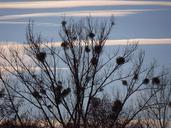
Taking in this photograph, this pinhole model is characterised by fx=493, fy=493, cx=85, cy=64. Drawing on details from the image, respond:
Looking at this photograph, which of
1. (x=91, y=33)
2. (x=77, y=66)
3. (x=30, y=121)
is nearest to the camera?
(x=91, y=33)

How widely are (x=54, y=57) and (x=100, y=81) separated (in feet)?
8.77

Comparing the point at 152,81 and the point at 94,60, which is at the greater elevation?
the point at 94,60

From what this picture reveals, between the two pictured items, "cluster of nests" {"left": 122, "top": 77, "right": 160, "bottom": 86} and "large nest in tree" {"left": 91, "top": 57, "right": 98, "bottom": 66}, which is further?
"large nest in tree" {"left": 91, "top": 57, "right": 98, "bottom": 66}

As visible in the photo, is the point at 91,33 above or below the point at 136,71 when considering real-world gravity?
above

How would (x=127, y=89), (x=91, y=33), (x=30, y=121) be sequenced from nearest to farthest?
(x=91, y=33) < (x=127, y=89) < (x=30, y=121)

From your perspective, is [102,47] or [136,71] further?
[136,71]

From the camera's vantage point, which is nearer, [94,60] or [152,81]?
[152,81]

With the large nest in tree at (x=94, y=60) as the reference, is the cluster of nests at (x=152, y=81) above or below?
below

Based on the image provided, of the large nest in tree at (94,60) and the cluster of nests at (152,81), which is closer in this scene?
the cluster of nests at (152,81)

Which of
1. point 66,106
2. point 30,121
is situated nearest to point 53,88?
point 66,106

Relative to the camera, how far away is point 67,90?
22734mm

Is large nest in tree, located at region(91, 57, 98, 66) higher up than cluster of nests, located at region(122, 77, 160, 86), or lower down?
higher up

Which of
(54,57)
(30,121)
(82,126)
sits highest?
(54,57)

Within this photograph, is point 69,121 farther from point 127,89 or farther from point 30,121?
point 30,121
